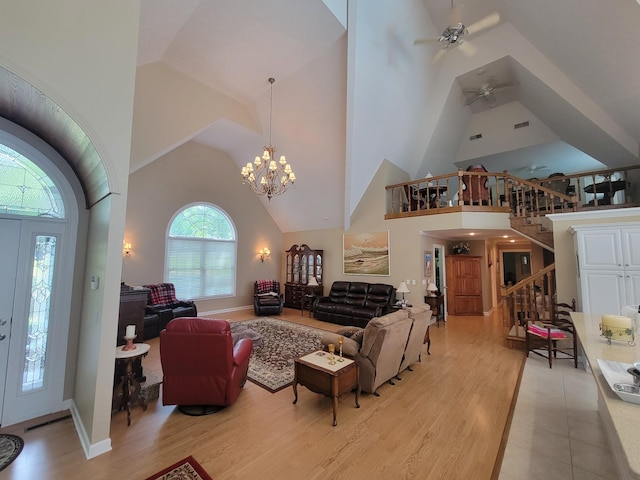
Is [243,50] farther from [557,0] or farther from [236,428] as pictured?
[236,428]

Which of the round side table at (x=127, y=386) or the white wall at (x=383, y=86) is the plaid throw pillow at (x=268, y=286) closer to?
the white wall at (x=383, y=86)

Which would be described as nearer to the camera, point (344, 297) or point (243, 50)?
point (243, 50)

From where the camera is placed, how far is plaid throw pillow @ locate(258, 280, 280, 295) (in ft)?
28.8

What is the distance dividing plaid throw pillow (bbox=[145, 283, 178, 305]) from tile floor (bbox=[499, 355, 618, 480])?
6.77 meters

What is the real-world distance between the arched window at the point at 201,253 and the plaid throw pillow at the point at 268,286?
0.83m

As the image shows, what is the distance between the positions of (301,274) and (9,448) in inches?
280

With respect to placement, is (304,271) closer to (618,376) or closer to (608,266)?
(608,266)

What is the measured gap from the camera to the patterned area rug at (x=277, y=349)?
3740 mm

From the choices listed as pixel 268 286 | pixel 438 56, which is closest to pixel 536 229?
pixel 438 56

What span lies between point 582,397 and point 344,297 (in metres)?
4.99

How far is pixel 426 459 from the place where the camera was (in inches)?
89.4

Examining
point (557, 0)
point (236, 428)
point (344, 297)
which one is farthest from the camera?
point (344, 297)

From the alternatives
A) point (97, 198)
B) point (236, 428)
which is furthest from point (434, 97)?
point (236, 428)

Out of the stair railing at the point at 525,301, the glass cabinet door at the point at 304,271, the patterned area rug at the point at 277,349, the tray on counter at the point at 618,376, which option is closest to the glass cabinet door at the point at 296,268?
the glass cabinet door at the point at 304,271
